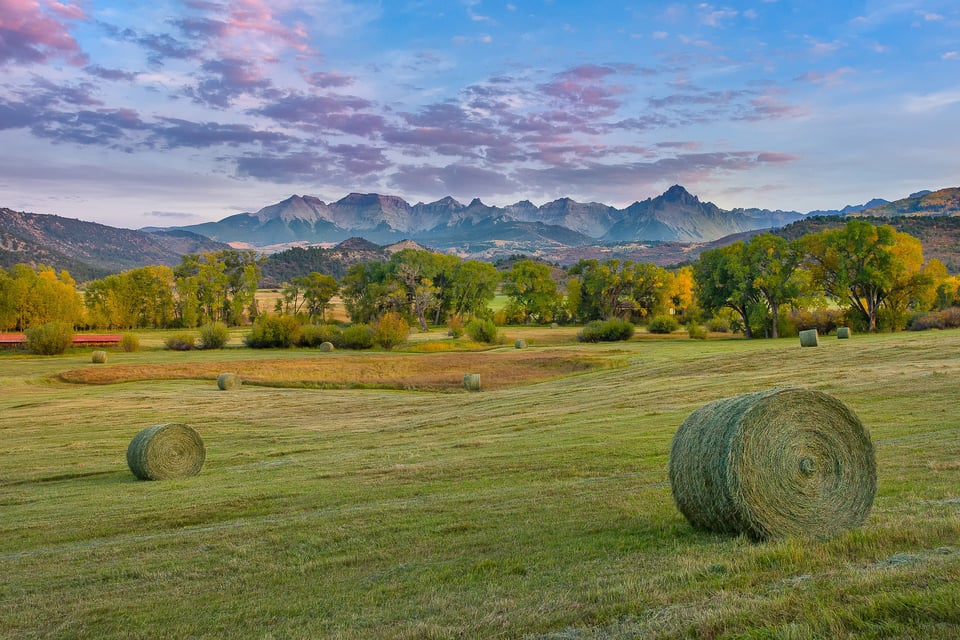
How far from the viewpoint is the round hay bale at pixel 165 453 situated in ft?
59.0

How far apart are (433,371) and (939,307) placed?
50.1 meters

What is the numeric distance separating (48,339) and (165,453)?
59.7 meters

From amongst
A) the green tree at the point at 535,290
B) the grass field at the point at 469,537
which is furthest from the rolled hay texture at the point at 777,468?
the green tree at the point at 535,290

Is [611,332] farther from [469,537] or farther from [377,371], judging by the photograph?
[469,537]

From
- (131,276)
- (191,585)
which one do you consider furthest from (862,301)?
(131,276)

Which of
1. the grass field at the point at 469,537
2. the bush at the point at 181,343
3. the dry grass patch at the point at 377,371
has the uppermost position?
the grass field at the point at 469,537

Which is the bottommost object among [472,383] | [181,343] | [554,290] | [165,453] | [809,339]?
[472,383]

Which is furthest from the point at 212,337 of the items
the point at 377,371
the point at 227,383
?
the point at 227,383

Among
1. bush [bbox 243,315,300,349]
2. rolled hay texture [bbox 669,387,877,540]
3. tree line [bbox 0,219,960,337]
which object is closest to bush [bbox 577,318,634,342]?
tree line [bbox 0,219,960,337]

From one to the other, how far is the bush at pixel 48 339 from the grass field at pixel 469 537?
154 ft

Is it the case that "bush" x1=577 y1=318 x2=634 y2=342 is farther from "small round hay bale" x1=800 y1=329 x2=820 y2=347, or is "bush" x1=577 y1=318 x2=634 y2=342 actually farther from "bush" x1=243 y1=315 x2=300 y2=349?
"bush" x1=243 y1=315 x2=300 y2=349

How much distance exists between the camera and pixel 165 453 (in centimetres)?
1828

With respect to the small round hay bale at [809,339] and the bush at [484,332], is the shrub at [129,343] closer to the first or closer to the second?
the bush at [484,332]

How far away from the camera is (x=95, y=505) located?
14.8m
